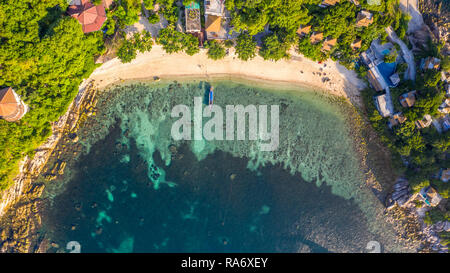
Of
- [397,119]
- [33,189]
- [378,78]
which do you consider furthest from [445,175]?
[33,189]

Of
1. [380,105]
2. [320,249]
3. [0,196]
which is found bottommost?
[320,249]

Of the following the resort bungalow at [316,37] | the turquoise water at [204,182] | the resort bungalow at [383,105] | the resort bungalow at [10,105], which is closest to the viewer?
the resort bungalow at [10,105]

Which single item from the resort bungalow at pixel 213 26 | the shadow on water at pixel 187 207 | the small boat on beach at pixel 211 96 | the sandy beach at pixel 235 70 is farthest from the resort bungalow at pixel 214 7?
the shadow on water at pixel 187 207

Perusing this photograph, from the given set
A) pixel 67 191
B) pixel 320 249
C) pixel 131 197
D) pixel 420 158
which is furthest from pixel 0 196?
pixel 420 158

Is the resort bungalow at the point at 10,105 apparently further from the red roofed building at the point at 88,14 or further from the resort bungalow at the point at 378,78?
the resort bungalow at the point at 378,78

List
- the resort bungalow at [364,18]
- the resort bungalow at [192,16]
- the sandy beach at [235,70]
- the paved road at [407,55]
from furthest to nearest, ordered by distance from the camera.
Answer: the sandy beach at [235,70] → the paved road at [407,55] → the resort bungalow at [192,16] → the resort bungalow at [364,18]

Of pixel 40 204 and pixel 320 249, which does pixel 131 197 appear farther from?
pixel 320 249
